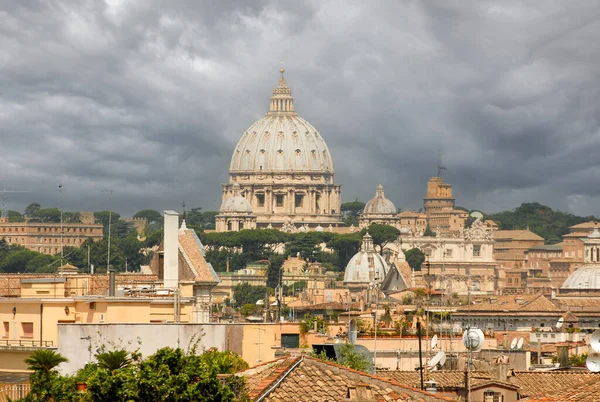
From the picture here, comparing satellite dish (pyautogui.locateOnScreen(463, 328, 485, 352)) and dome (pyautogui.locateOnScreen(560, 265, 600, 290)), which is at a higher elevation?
dome (pyautogui.locateOnScreen(560, 265, 600, 290))

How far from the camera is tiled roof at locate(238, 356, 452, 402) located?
59.4 feet

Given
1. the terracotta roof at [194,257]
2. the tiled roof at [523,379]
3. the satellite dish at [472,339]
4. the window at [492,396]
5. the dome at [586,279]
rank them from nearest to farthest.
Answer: the window at [492,396] < the tiled roof at [523,379] < the satellite dish at [472,339] < the terracotta roof at [194,257] < the dome at [586,279]

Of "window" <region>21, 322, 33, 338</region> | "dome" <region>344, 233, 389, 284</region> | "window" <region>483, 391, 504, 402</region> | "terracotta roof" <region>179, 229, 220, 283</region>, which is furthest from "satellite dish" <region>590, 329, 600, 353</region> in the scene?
"dome" <region>344, 233, 389, 284</region>

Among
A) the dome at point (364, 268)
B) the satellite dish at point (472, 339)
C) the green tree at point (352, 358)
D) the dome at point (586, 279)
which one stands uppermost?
the dome at point (364, 268)

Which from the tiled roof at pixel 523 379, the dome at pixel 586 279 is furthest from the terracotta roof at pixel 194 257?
the dome at pixel 586 279

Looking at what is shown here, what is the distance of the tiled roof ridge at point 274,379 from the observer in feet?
58.9

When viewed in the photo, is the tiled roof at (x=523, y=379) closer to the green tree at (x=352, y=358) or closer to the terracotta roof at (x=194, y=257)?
the green tree at (x=352, y=358)

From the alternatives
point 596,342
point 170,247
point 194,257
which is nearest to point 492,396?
point 596,342

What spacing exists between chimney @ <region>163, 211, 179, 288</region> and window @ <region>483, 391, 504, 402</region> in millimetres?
6341

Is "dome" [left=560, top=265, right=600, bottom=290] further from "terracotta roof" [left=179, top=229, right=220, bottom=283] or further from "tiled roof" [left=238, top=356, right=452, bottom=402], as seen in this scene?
"tiled roof" [left=238, top=356, right=452, bottom=402]

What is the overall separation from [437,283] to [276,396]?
154551 mm

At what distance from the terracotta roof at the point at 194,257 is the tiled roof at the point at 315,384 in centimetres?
1520

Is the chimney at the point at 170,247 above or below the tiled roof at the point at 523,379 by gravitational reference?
above

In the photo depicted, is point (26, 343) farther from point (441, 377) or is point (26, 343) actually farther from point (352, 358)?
point (441, 377)
